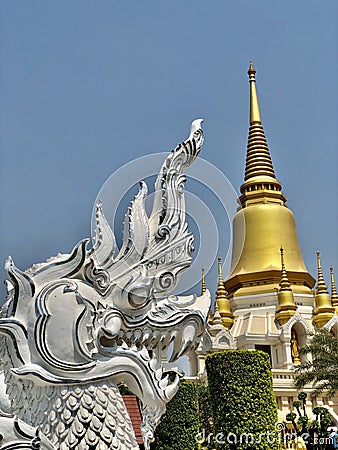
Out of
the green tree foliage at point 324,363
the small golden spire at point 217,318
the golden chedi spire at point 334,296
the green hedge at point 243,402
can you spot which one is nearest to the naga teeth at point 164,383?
the green hedge at point 243,402

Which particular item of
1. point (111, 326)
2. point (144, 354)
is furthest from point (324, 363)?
point (111, 326)

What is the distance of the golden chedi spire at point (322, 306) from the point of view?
39034 millimetres

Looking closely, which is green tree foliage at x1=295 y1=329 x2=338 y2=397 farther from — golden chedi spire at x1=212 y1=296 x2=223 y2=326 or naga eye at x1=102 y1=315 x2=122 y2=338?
naga eye at x1=102 y1=315 x2=122 y2=338

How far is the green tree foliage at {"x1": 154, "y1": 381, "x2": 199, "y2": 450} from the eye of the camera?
16922 mm

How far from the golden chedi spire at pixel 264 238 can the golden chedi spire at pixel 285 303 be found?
4.82 ft

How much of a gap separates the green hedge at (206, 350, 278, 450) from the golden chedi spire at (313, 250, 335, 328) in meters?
24.7

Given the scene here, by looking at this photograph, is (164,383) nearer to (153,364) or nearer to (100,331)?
(153,364)

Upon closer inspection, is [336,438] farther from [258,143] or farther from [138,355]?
[258,143]

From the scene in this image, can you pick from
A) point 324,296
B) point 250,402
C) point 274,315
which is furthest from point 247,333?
point 250,402

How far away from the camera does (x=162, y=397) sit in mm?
5938

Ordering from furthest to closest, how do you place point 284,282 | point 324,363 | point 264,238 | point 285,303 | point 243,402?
point 264,238, point 284,282, point 285,303, point 324,363, point 243,402

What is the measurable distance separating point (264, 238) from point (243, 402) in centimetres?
2799

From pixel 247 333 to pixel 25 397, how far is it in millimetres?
33039

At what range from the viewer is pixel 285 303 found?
38656mm
